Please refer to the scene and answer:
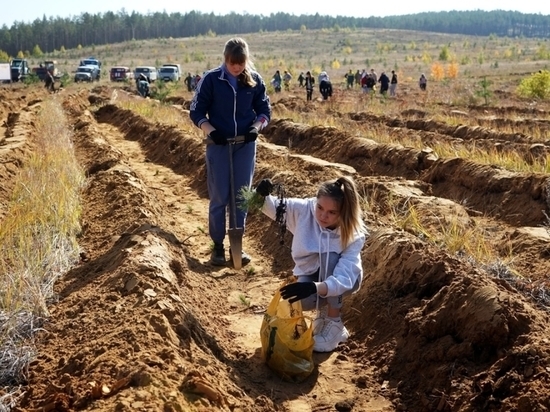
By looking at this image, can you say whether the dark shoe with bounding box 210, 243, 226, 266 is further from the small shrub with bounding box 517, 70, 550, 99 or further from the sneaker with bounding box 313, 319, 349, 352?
the small shrub with bounding box 517, 70, 550, 99

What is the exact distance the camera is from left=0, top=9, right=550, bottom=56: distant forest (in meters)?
124

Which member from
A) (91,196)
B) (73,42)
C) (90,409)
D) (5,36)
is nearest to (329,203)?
(90,409)

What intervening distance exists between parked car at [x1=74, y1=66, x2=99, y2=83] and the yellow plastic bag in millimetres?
49266

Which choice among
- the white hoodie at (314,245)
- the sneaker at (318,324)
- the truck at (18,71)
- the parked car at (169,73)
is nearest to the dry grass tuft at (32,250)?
the white hoodie at (314,245)

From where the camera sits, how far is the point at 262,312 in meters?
5.32

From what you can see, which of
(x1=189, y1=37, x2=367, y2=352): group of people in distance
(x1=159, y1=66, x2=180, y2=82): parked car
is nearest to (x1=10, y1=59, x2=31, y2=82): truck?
(x1=159, y1=66, x2=180, y2=82): parked car

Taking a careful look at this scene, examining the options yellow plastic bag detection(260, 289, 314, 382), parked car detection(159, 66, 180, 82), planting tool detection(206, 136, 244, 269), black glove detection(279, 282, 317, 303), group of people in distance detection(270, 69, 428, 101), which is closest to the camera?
black glove detection(279, 282, 317, 303)

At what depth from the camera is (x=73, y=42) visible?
130 meters

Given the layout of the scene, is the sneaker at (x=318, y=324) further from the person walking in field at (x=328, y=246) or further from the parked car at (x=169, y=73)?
the parked car at (x=169, y=73)

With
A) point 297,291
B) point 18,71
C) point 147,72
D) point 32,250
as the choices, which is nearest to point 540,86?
point 32,250

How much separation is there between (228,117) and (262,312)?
181cm

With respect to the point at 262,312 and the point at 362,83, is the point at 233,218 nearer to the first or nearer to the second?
the point at 262,312

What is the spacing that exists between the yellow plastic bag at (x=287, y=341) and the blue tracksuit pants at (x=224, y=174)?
76.7 inches

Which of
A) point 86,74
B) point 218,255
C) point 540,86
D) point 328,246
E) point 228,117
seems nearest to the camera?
point 328,246
